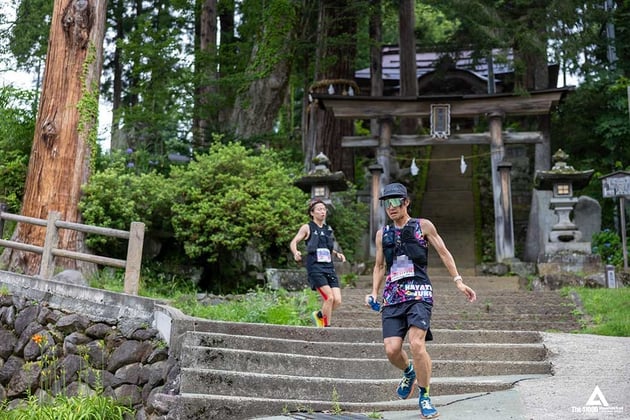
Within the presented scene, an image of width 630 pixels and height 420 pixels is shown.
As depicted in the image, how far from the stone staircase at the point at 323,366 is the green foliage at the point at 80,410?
117 cm

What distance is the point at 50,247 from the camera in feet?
33.4

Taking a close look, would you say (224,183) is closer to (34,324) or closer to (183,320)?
(34,324)

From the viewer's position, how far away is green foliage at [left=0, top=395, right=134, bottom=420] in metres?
7.27

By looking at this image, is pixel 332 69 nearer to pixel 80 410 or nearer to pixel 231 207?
pixel 231 207

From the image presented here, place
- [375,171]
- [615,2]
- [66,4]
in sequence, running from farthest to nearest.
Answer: [615,2] → [375,171] → [66,4]

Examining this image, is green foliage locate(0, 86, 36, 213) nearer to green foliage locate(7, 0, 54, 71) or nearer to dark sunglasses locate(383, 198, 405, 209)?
green foliage locate(7, 0, 54, 71)

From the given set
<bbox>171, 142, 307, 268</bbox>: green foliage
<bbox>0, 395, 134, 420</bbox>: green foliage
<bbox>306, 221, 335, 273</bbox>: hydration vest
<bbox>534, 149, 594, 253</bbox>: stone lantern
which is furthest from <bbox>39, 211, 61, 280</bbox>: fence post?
<bbox>534, 149, 594, 253</bbox>: stone lantern

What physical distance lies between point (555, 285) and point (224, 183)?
21.1ft

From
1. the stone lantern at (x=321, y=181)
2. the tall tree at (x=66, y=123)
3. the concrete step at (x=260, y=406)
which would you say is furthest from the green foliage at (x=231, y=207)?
the concrete step at (x=260, y=406)

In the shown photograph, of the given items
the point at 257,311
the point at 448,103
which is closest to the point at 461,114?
the point at 448,103

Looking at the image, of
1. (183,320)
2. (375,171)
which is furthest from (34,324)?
(375,171)

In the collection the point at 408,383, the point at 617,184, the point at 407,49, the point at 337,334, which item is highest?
the point at 407,49

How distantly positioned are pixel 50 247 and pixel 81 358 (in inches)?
92.7

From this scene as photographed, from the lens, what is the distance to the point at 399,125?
27484mm
